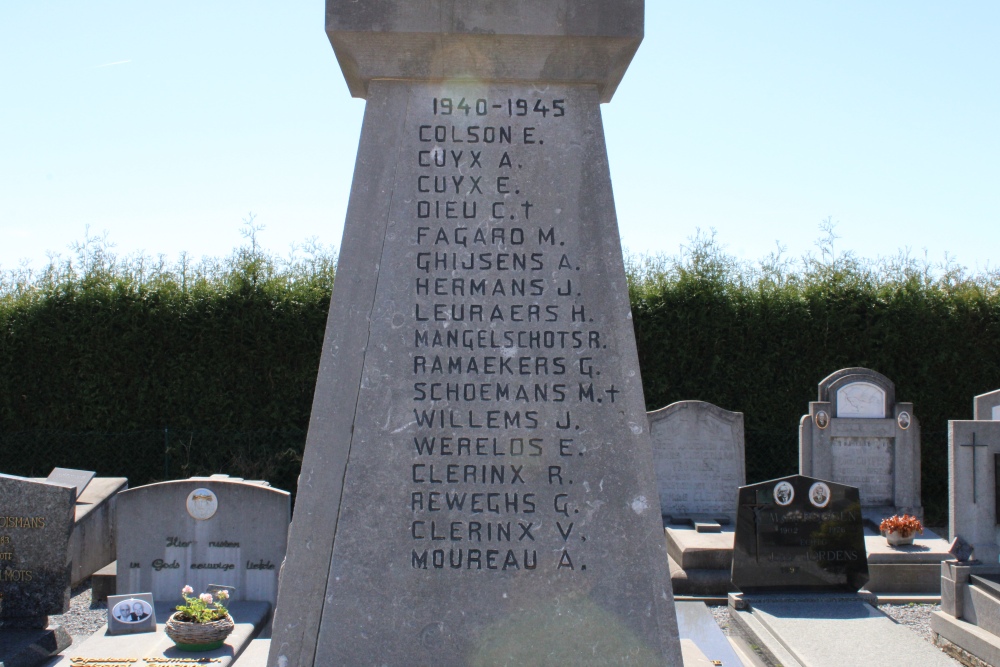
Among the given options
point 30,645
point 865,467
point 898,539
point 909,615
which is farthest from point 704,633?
point 865,467

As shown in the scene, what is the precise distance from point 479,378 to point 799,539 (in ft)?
18.3

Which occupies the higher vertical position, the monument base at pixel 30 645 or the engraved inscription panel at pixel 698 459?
the engraved inscription panel at pixel 698 459

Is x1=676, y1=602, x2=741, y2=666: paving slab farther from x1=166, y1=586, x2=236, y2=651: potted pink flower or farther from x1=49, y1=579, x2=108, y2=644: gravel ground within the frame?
x1=49, y1=579, x2=108, y2=644: gravel ground

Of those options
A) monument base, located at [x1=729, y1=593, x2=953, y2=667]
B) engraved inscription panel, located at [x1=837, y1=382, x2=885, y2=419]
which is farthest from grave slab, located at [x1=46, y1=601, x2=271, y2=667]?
engraved inscription panel, located at [x1=837, y1=382, x2=885, y2=419]

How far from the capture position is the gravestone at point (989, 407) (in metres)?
9.81

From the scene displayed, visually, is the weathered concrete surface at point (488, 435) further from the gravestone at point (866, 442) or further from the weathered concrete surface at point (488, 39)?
the gravestone at point (866, 442)

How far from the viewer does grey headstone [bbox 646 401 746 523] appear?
10297 millimetres

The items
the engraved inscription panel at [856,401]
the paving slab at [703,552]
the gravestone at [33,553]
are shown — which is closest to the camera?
the gravestone at [33,553]

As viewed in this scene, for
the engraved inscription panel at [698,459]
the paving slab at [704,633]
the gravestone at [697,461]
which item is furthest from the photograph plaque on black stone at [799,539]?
the engraved inscription panel at [698,459]

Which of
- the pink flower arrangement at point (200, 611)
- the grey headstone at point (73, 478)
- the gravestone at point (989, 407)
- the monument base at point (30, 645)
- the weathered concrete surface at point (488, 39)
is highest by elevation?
the weathered concrete surface at point (488, 39)

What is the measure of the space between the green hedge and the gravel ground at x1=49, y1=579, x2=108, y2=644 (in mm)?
3353

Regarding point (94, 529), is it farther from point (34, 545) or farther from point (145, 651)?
point (145, 651)

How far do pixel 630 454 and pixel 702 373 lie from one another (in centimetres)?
1015

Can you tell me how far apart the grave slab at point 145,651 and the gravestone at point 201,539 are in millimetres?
1090
